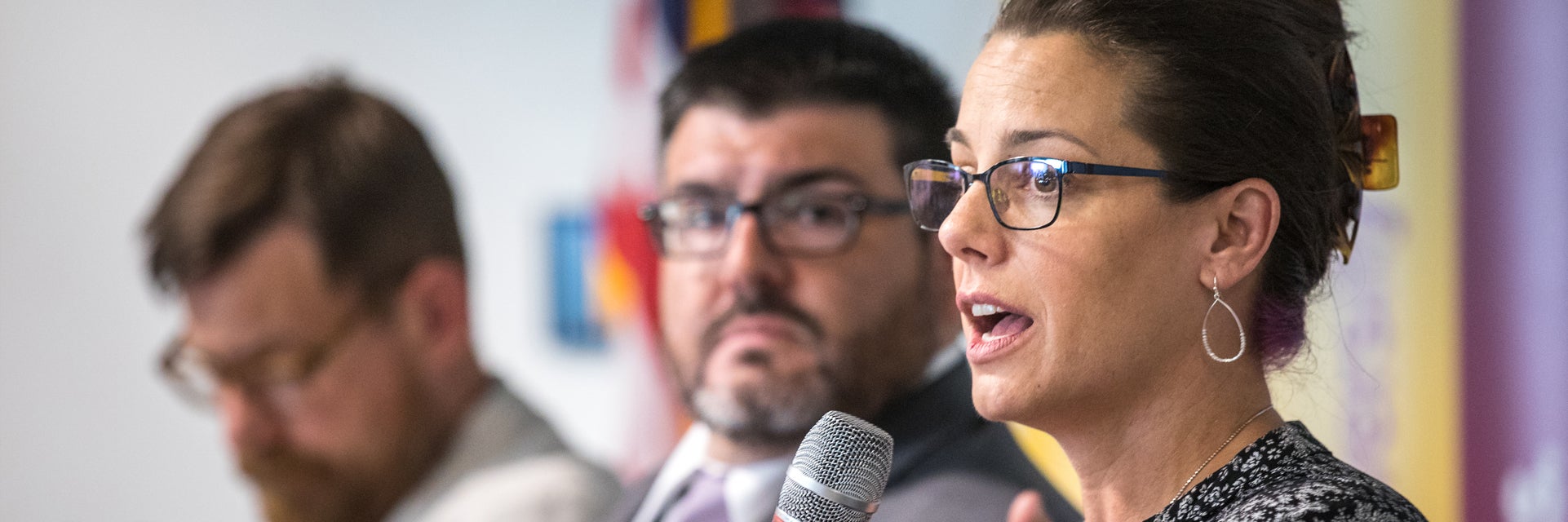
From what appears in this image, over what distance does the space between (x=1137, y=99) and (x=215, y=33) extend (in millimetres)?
3469

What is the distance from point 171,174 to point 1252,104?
3538 millimetres

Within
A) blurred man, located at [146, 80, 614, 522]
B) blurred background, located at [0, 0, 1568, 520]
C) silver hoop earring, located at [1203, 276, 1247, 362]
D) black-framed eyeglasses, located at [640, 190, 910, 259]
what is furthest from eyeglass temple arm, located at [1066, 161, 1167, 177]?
blurred man, located at [146, 80, 614, 522]

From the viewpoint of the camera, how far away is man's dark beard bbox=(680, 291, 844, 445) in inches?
80.7

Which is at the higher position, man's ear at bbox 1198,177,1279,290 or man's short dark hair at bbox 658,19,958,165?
man's short dark hair at bbox 658,19,958,165

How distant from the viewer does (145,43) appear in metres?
4.01

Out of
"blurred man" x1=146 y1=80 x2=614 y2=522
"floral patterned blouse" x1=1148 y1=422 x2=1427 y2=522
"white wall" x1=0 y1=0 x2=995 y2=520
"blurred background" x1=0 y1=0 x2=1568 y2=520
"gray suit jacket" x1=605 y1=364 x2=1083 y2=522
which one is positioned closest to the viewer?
"floral patterned blouse" x1=1148 y1=422 x2=1427 y2=522

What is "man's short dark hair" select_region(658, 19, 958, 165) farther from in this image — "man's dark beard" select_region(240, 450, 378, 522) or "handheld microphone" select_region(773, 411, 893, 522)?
"man's dark beard" select_region(240, 450, 378, 522)

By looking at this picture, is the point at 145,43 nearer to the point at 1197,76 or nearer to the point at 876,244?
the point at 876,244

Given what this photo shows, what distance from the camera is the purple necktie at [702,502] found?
2016mm

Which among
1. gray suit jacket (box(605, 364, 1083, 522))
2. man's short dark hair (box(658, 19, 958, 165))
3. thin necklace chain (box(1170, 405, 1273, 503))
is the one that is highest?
man's short dark hair (box(658, 19, 958, 165))

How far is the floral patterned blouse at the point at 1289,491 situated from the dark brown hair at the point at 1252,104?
12 centimetres

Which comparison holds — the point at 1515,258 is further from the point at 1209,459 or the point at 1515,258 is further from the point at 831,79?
the point at 831,79

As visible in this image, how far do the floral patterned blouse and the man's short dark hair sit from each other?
0.95 metres

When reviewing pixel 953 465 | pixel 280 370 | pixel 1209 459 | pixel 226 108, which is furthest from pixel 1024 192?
pixel 226 108
